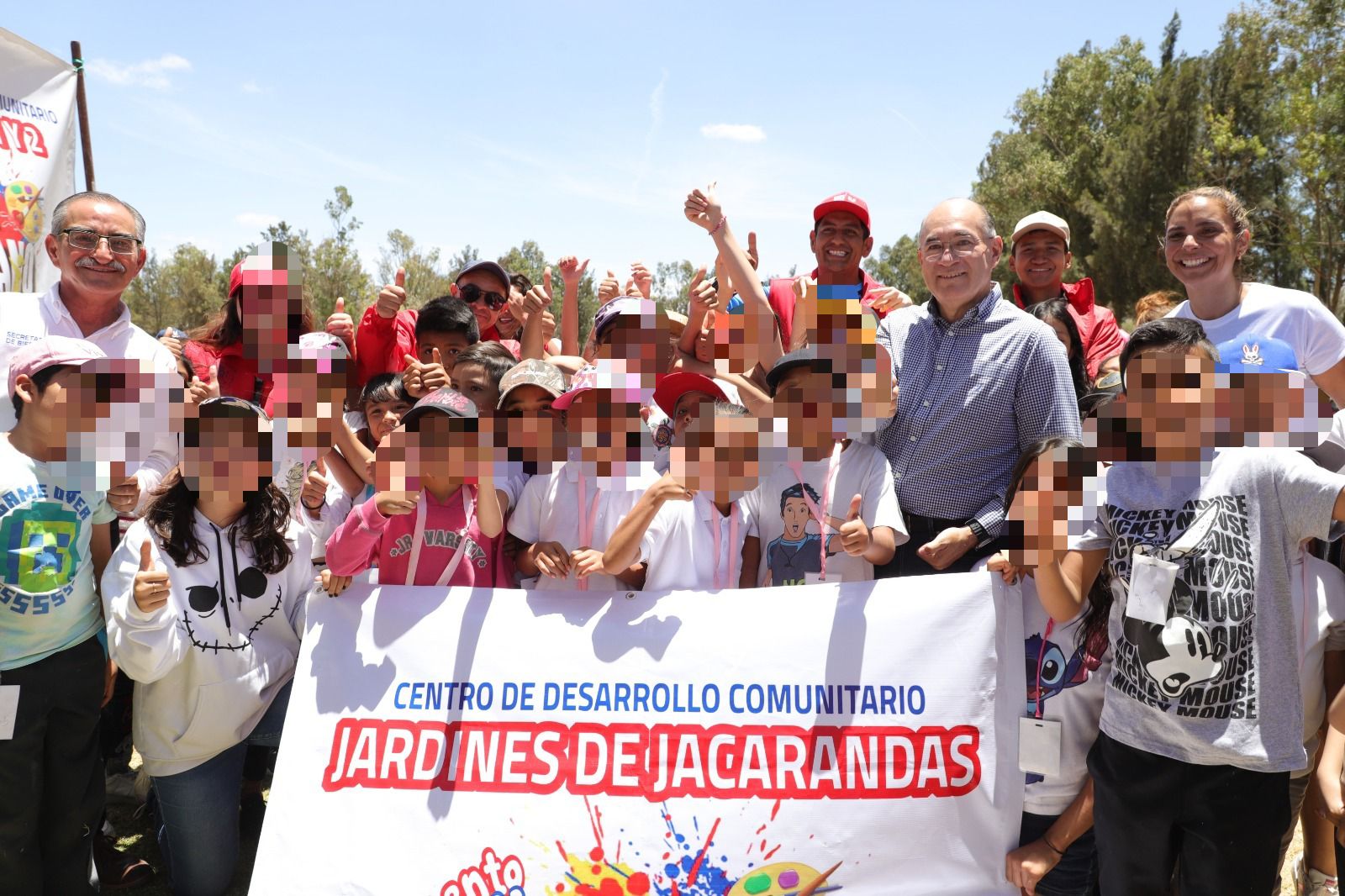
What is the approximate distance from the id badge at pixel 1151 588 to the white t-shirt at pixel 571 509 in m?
1.63

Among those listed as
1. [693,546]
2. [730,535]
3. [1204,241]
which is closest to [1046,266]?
[1204,241]

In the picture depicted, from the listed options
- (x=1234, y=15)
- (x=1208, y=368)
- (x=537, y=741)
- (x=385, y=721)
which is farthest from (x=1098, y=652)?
(x=1234, y=15)

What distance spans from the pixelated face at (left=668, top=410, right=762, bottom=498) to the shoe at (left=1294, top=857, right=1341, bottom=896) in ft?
8.22

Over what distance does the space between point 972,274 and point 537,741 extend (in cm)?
232

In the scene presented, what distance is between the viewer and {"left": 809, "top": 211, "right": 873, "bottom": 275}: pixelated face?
15.3ft

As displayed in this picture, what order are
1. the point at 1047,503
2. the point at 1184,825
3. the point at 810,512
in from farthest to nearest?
the point at 810,512 < the point at 1047,503 < the point at 1184,825

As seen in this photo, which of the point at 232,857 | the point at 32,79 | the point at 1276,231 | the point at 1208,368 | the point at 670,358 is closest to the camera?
the point at 1208,368

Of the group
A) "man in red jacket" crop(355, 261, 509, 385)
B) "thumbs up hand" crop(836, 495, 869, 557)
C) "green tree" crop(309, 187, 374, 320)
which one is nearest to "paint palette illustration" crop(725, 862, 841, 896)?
"thumbs up hand" crop(836, 495, 869, 557)

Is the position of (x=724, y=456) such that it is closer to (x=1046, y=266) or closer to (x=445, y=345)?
(x=445, y=345)

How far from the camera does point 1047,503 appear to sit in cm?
287

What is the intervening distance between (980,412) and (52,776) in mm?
3633

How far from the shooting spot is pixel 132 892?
3904 millimetres

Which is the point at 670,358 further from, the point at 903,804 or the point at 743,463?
the point at 903,804

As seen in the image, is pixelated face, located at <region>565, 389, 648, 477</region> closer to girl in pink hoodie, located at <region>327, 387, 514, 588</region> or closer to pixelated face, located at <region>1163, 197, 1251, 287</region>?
girl in pink hoodie, located at <region>327, 387, 514, 588</region>
